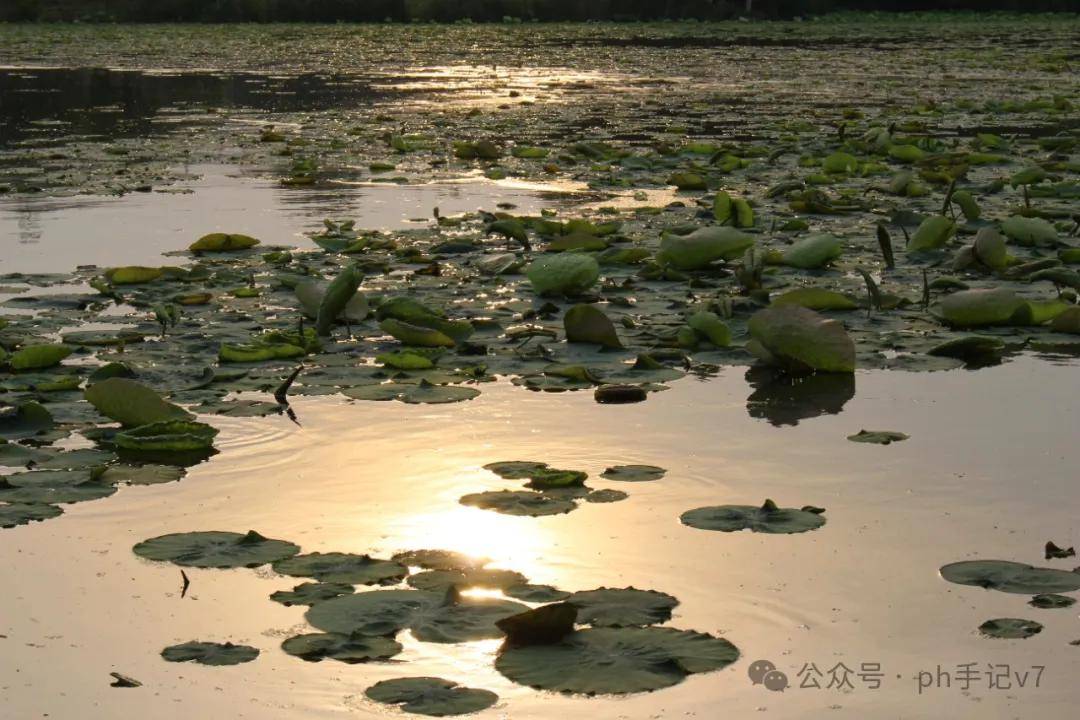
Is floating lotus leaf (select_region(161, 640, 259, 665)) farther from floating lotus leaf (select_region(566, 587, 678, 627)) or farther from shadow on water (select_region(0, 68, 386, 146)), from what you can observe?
shadow on water (select_region(0, 68, 386, 146))

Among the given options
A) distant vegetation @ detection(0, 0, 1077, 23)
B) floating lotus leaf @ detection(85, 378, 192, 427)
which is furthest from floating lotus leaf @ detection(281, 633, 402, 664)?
distant vegetation @ detection(0, 0, 1077, 23)

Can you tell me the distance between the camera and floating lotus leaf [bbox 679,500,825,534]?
2969mm

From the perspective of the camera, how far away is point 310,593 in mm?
2631

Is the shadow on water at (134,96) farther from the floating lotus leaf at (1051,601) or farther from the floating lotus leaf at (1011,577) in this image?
the floating lotus leaf at (1051,601)

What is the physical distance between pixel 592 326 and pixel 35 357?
5.16 feet

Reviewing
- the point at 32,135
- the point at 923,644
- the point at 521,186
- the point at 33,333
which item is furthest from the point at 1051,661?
the point at 32,135

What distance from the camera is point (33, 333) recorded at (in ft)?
15.5

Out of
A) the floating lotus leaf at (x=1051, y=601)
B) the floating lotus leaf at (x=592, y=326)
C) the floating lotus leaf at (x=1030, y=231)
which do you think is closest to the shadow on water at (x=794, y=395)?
the floating lotus leaf at (x=592, y=326)

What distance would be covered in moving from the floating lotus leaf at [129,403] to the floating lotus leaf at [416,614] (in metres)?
1.26

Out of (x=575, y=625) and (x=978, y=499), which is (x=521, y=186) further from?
(x=575, y=625)

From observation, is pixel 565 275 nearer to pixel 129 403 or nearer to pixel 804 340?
pixel 804 340

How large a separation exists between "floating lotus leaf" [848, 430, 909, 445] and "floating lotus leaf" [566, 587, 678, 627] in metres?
1.14

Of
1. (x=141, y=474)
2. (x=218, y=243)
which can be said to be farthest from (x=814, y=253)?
(x=141, y=474)

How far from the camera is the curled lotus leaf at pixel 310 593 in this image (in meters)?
2.61
